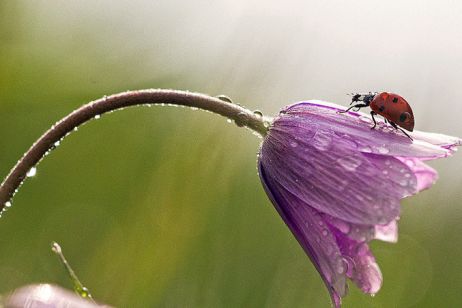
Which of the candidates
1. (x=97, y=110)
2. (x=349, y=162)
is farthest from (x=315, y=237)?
(x=97, y=110)

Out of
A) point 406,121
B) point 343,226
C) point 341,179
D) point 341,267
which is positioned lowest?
point 341,267

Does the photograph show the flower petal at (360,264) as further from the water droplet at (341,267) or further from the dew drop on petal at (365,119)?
the dew drop on petal at (365,119)

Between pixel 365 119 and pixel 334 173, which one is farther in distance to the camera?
pixel 365 119

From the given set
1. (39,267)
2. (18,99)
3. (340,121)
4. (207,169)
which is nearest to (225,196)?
(207,169)

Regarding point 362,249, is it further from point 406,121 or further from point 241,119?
point 241,119

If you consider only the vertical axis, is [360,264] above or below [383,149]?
below

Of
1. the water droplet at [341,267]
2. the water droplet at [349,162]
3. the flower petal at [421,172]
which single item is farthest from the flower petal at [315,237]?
the flower petal at [421,172]
